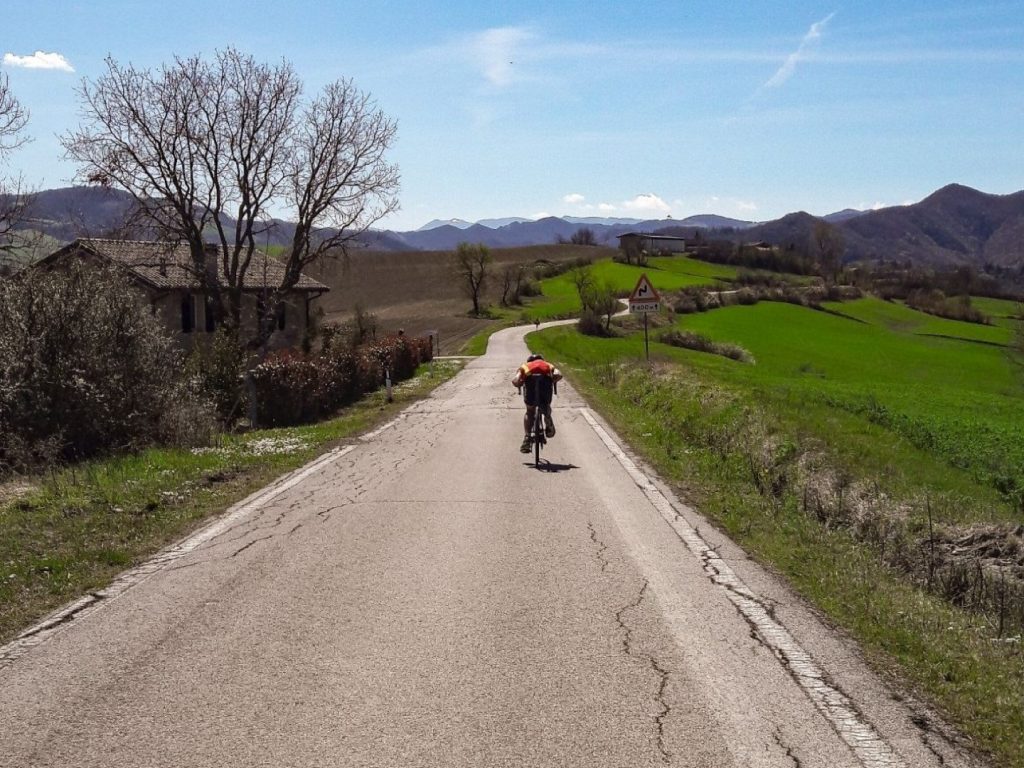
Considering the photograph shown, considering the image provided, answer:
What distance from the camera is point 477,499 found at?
10.8 meters

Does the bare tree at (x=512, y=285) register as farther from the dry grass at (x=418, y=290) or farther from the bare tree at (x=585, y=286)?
the bare tree at (x=585, y=286)

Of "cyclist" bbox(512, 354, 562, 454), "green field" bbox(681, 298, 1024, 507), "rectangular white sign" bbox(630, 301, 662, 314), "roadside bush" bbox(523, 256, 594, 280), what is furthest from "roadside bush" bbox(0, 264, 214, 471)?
"roadside bush" bbox(523, 256, 594, 280)

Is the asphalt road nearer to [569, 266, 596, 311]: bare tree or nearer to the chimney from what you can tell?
the chimney

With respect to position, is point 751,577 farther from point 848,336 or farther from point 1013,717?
point 848,336

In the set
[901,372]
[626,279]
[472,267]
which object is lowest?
[901,372]

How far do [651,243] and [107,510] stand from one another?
430ft

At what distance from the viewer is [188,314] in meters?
48.2

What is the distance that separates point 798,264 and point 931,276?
17457 mm

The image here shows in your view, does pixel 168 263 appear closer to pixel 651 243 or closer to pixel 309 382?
pixel 309 382

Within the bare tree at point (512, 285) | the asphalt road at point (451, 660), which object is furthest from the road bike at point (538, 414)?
the bare tree at point (512, 285)

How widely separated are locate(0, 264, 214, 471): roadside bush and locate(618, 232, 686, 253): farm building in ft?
361

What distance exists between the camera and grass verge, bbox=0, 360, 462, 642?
23.6 feet

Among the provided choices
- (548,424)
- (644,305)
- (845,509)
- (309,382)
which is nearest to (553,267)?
(644,305)

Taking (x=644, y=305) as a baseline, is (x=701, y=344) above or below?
below
